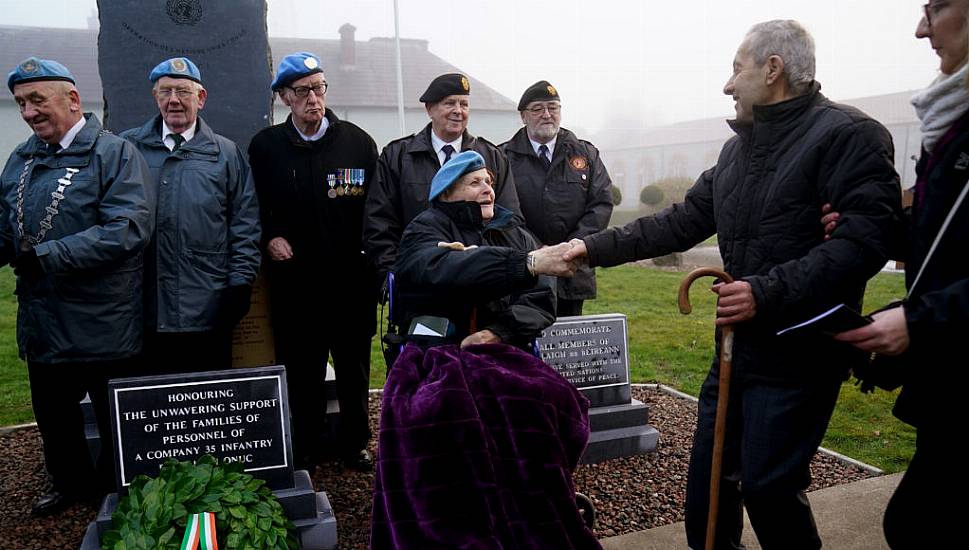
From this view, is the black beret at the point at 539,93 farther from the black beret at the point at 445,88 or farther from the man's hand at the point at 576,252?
the man's hand at the point at 576,252

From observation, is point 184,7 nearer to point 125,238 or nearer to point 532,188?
point 125,238

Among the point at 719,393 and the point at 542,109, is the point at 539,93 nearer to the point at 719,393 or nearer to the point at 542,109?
the point at 542,109

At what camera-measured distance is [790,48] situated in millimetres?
2717

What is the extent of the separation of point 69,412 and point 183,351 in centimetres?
67

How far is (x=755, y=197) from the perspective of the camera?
9.14 feet

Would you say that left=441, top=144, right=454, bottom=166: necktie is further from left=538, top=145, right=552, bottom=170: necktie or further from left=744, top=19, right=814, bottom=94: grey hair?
left=744, top=19, right=814, bottom=94: grey hair

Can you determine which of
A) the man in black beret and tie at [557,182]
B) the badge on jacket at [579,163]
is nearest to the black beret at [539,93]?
the man in black beret and tie at [557,182]

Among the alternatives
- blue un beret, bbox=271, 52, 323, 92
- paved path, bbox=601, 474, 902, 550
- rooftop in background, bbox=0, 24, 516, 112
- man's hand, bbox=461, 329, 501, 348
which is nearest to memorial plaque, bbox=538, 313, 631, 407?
paved path, bbox=601, 474, 902, 550

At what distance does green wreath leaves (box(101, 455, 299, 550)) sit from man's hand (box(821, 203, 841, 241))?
101 inches

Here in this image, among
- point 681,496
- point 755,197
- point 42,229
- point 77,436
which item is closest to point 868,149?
point 755,197

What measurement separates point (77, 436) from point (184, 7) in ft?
10.1

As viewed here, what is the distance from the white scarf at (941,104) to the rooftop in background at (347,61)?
109ft

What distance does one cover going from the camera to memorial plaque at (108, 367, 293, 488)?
3.47 meters

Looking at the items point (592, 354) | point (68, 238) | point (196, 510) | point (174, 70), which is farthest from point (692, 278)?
point (174, 70)
